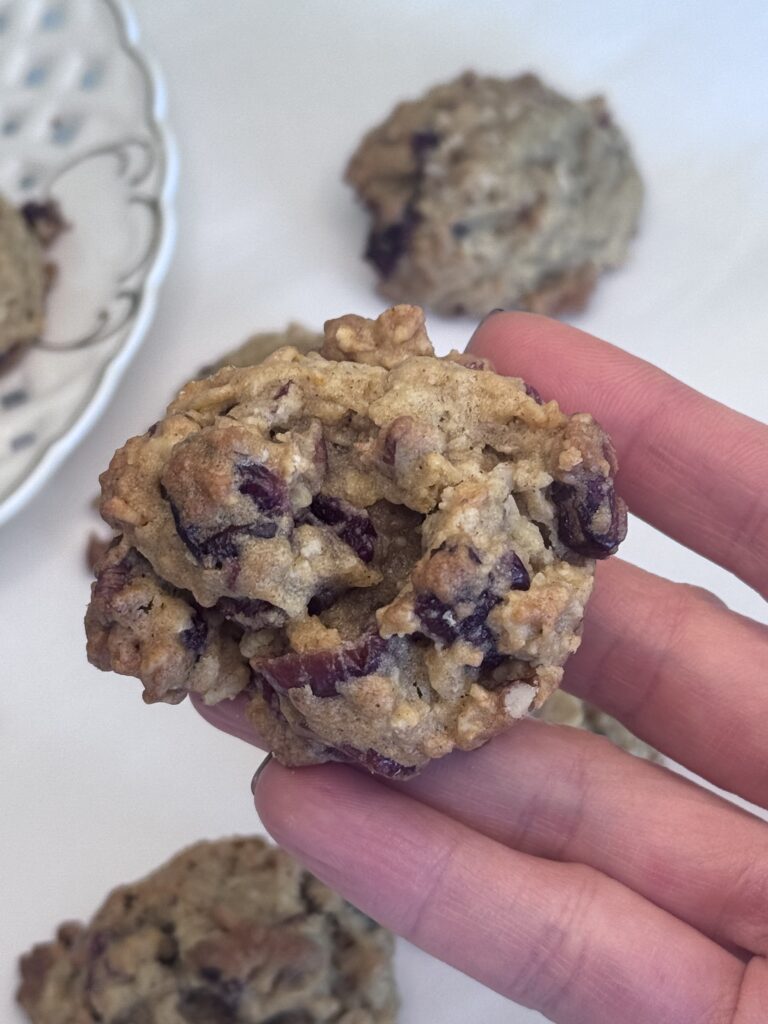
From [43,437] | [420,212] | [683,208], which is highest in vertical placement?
[683,208]

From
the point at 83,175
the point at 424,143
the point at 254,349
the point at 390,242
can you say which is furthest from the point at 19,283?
the point at 424,143

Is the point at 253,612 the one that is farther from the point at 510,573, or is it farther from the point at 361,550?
the point at 510,573

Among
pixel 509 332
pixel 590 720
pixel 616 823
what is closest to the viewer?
pixel 616 823

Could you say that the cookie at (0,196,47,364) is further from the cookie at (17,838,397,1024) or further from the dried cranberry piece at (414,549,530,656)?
the dried cranberry piece at (414,549,530,656)

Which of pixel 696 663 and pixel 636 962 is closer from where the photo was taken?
pixel 636 962

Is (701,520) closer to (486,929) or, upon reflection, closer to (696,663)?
(696,663)

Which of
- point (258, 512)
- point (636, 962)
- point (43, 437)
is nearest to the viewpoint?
point (258, 512)

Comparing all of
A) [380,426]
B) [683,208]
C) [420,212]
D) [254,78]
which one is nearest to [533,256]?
[420,212]
